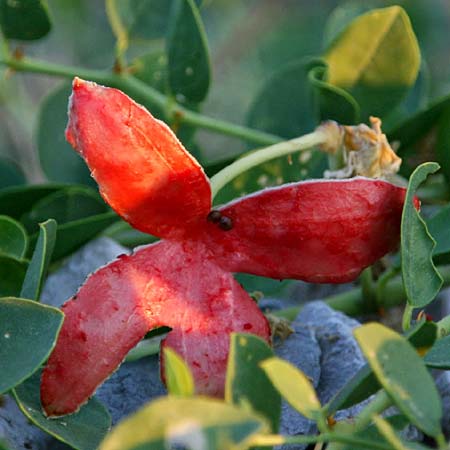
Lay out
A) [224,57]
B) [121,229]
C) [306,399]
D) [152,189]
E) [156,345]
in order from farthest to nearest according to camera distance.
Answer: [224,57] < [121,229] < [156,345] < [152,189] < [306,399]

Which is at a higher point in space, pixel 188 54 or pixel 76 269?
Answer: pixel 188 54

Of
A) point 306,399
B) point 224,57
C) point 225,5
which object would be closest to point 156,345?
point 306,399

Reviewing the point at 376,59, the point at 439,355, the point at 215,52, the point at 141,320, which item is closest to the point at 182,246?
the point at 141,320

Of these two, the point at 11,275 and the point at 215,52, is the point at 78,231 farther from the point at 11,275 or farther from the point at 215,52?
the point at 215,52

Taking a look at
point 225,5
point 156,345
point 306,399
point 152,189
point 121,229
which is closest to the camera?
point 306,399

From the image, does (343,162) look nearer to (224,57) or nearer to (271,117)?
(271,117)

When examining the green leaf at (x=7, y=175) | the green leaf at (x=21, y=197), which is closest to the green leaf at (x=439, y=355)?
the green leaf at (x=21, y=197)
